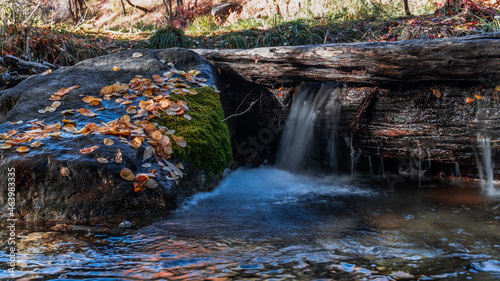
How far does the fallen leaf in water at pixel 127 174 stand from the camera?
106 inches

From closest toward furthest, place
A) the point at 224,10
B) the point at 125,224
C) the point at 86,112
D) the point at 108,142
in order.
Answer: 1. the point at 125,224
2. the point at 108,142
3. the point at 86,112
4. the point at 224,10

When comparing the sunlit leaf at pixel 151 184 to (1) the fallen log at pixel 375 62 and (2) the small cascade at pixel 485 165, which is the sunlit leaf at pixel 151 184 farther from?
(2) the small cascade at pixel 485 165

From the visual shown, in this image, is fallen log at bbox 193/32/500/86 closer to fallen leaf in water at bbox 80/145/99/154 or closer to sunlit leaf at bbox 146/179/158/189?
sunlit leaf at bbox 146/179/158/189

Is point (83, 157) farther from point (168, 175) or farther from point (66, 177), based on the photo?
point (168, 175)

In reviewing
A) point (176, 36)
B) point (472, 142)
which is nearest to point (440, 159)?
point (472, 142)

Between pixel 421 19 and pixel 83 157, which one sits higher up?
pixel 421 19

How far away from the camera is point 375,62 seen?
3.77 metres

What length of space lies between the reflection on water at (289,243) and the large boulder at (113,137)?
0.29m

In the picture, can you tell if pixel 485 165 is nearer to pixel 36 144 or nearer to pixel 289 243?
pixel 289 243

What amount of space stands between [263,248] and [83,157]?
4.97 ft

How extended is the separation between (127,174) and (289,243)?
4.33 ft

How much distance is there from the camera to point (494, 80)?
355 cm

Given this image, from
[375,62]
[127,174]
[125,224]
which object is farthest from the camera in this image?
[375,62]

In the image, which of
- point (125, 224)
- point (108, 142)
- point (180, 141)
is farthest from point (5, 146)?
point (180, 141)
